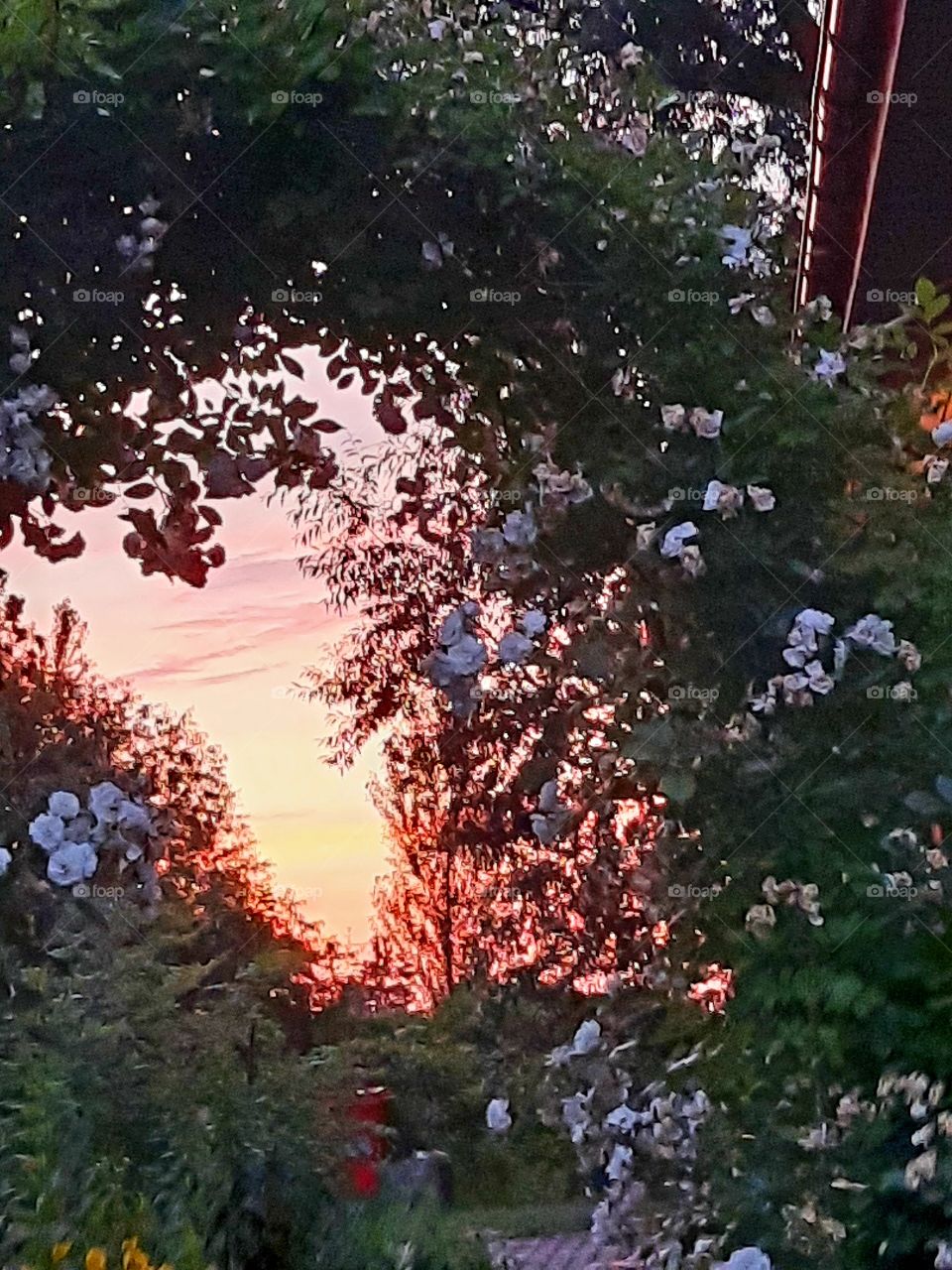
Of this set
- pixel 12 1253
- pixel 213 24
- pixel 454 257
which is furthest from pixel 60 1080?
pixel 213 24

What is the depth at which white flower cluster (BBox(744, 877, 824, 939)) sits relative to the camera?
205 centimetres

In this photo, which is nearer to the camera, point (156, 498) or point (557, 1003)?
point (156, 498)

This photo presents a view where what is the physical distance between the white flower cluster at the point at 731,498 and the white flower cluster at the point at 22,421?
1162 mm

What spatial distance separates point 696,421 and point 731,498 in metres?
0.15

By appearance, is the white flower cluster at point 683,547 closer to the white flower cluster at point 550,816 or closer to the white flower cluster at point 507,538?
the white flower cluster at point 507,538

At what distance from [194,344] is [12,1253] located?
60.0 inches

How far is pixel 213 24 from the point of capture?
7.24 feet

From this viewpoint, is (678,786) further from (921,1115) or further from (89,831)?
(89,831)

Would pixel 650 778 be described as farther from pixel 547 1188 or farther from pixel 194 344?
pixel 547 1188

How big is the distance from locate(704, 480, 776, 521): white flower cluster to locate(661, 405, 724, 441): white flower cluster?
0.29ft

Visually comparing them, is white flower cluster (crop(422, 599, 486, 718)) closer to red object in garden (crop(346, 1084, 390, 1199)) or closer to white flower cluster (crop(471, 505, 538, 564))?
white flower cluster (crop(471, 505, 538, 564))

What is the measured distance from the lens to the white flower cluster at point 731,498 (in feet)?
7.16

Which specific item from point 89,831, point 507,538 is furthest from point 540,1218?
point 507,538

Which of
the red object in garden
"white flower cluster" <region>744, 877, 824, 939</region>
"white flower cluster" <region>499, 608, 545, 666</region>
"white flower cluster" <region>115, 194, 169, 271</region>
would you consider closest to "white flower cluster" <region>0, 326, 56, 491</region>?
"white flower cluster" <region>115, 194, 169, 271</region>
